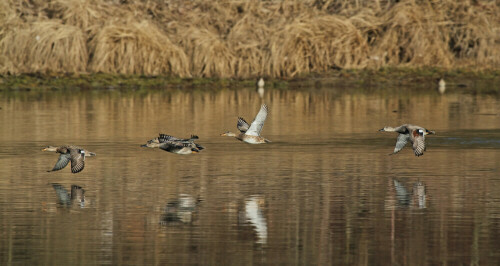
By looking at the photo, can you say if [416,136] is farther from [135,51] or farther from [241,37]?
[241,37]

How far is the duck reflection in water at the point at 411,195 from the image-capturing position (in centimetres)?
1673

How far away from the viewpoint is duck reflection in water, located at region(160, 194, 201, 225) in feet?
50.8

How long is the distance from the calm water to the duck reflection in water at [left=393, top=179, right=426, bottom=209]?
0.05 meters

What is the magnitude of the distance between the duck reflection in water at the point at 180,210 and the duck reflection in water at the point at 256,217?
71 centimetres

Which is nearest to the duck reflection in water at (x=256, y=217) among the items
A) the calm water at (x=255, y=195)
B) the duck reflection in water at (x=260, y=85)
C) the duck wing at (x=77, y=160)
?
the calm water at (x=255, y=195)

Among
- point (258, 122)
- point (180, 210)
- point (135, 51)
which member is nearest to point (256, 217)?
point (180, 210)

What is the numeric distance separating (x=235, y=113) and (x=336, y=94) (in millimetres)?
10689

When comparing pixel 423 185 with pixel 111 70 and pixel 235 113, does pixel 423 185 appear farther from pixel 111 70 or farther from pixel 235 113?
pixel 111 70

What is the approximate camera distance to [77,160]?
19516 millimetres

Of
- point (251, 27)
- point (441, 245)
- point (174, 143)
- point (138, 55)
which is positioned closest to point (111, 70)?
point (138, 55)

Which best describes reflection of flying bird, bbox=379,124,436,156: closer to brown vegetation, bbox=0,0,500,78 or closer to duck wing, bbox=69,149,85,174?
duck wing, bbox=69,149,85,174

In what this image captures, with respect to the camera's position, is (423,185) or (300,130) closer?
(423,185)

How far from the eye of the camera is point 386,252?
43.5 feet

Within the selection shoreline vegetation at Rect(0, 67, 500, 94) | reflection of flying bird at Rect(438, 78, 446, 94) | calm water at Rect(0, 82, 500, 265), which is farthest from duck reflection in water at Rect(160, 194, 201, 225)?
reflection of flying bird at Rect(438, 78, 446, 94)
